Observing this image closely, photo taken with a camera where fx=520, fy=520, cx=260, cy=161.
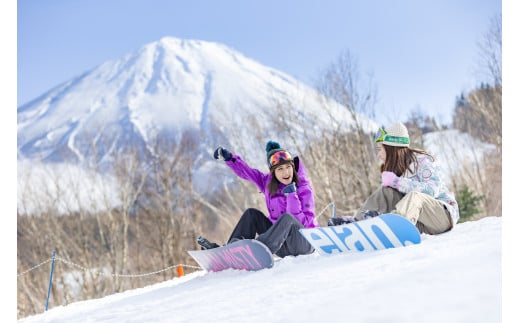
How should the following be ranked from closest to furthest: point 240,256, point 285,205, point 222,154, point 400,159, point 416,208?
point 416,208 → point 400,159 → point 240,256 → point 285,205 → point 222,154

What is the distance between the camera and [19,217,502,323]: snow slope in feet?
5.28

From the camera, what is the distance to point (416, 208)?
310 centimetres

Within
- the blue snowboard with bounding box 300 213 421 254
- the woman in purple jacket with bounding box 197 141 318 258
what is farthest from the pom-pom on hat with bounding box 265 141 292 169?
the blue snowboard with bounding box 300 213 421 254

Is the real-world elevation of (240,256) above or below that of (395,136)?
below

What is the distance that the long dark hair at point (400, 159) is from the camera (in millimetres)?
3430

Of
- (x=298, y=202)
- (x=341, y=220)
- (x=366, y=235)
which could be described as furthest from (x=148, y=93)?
(x=366, y=235)

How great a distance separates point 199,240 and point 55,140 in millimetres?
49397

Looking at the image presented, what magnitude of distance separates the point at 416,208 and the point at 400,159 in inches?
17.8

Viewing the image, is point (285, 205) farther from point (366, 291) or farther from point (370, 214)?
point (366, 291)

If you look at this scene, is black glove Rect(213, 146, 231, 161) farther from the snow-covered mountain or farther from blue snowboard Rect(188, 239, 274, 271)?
the snow-covered mountain

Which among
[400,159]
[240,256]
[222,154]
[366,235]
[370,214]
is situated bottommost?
[240,256]

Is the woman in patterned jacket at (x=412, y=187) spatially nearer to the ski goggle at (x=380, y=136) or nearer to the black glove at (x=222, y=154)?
the ski goggle at (x=380, y=136)

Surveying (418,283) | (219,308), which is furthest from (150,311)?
(418,283)

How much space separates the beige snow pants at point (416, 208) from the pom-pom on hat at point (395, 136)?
0.31 meters
